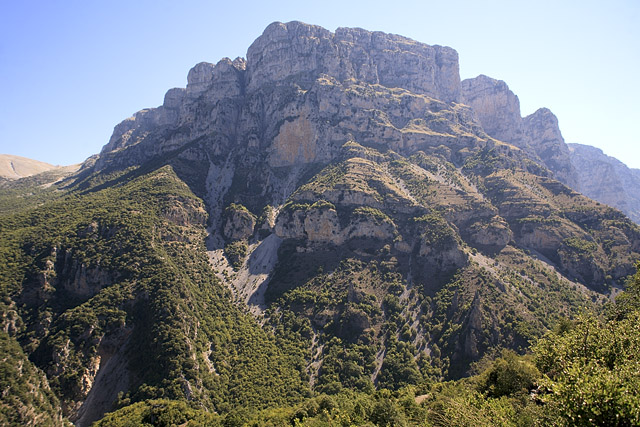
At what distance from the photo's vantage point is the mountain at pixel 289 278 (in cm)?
8419

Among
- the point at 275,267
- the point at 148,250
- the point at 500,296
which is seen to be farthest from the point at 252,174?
the point at 500,296

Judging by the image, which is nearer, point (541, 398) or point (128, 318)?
point (541, 398)

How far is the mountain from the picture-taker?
3314 inches

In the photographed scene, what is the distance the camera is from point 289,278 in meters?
130

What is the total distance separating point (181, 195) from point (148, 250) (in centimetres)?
4681

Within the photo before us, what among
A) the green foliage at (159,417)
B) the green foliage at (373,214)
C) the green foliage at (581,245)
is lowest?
the green foliage at (159,417)

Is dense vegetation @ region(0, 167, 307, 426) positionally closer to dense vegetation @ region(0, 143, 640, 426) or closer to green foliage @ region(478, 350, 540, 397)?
dense vegetation @ region(0, 143, 640, 426)

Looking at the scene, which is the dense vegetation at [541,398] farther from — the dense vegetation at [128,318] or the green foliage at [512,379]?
the dense vegetation at [128,318]

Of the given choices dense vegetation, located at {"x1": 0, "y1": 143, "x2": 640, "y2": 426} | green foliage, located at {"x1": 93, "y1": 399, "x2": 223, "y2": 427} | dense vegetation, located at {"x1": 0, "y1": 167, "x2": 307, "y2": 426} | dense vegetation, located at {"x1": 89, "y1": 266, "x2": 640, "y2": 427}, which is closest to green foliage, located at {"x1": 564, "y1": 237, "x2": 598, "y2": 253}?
dense vegetation, located at {"x1": 0, "y1": 143, "x2": 640, "y2": 426}

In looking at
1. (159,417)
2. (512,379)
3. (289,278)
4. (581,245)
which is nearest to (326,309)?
(289,278)

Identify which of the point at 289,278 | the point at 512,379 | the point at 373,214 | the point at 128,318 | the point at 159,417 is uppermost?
the point at 373,214

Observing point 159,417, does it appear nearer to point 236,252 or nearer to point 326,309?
point 326,309

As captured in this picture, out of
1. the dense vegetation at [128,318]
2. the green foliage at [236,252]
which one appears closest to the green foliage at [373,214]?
the green foliage at [236,252]

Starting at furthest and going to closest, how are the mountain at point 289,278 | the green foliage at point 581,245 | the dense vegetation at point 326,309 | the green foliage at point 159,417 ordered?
the green foliage at point 581,245 < the mountain at point 289,278 < the green foliage at point 159,417 < the dense vegetation at point 326,309
